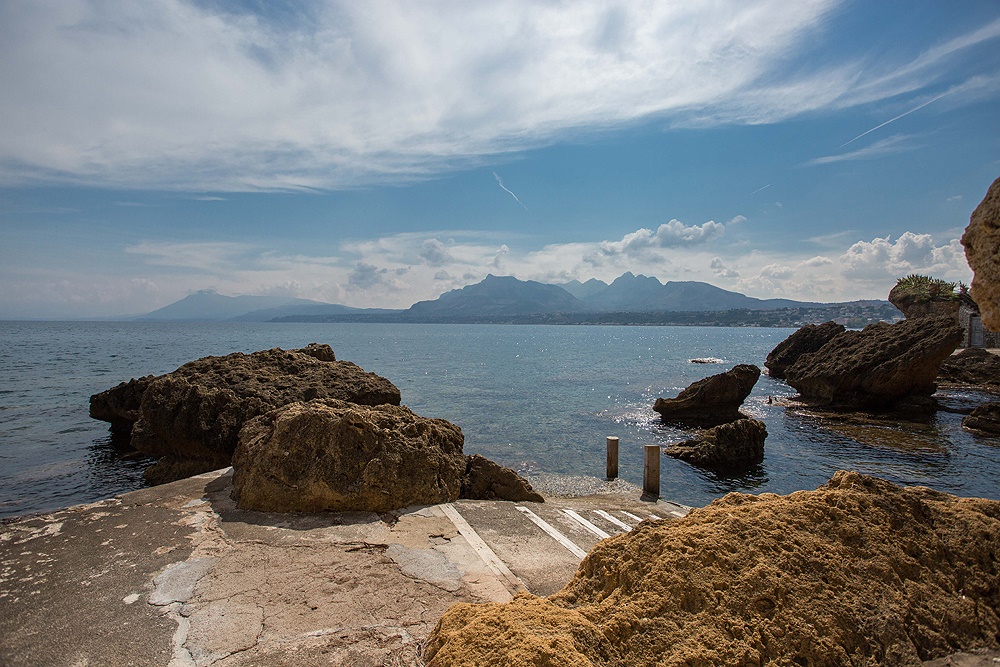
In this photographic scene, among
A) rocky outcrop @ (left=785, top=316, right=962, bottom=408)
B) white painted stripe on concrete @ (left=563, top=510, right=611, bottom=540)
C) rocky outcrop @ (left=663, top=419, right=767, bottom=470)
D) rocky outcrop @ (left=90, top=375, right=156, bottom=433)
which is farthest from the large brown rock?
rocky outcrop @ (left=785, top=316, right=962, bottom=408)

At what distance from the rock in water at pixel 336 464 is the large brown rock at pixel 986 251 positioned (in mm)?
7274

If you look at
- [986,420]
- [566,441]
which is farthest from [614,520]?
[986,420]

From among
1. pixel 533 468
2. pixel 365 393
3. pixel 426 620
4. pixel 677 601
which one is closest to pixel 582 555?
pixel 426 620

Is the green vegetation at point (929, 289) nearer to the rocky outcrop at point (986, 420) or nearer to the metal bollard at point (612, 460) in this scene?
the rocky outcrop at point (986, 420)

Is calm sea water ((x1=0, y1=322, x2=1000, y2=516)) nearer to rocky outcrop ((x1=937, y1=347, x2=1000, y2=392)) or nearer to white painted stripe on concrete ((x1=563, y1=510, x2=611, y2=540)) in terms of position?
rocky outcrop ((x1=937, y1=347, x2=1000, y2=392))

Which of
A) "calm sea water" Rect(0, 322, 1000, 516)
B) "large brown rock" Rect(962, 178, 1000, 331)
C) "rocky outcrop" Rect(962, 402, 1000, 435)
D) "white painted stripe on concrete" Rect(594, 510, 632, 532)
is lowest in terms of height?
"calm sea water" Rect(0, 322, 1000, 516)

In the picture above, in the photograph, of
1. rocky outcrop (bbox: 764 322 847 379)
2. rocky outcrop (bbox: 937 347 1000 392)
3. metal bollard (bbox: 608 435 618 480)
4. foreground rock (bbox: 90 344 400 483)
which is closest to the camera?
foreground rock (bbox: 90 344 400 483)

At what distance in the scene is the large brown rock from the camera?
509 cm

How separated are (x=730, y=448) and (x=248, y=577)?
16675 millimetres

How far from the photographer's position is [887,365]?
86.7ft

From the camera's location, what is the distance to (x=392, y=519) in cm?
729

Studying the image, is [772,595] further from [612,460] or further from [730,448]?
[730,448]

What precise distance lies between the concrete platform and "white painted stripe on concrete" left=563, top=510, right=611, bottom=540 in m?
0.06

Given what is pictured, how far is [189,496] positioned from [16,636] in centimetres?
363
